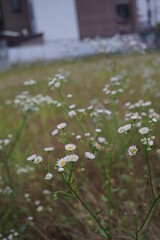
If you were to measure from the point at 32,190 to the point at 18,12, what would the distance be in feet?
54.4

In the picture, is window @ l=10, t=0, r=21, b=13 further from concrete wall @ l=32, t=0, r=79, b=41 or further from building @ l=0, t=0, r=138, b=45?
concrete wall @ l=32, t=0, r=79, b=41

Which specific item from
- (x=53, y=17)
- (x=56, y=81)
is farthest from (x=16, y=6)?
(x=56, y=81)

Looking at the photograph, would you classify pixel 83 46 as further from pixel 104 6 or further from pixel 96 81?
pixel 96 81

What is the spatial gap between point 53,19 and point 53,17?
0.11 metres

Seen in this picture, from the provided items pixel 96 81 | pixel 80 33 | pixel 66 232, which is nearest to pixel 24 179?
pixel 66 232

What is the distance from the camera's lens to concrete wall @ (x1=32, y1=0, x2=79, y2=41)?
651 inches

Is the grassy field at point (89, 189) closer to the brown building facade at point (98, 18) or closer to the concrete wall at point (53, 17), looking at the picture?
the concrete wall at point (53, 17)

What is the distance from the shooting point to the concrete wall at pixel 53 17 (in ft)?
54.3

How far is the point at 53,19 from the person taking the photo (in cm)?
1661

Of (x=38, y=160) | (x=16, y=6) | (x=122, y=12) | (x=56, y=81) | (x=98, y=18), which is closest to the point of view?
(x=38, y=160)

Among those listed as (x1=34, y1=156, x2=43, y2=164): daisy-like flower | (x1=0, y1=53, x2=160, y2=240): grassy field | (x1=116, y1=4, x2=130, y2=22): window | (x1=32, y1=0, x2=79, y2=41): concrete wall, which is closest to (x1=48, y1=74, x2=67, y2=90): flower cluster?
(x1=0, y1=53, x2=160, y2=240): grassy field

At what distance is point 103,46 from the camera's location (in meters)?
2.50

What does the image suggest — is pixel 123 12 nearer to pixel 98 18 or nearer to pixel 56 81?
pixel 98 18

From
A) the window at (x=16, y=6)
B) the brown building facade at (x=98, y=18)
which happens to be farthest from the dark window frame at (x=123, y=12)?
the window at (x=16, y=6)
